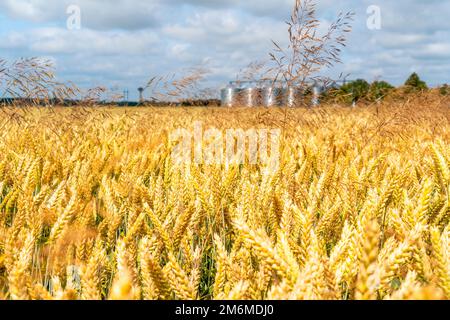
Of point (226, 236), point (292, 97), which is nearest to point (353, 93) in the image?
point (292, 97)

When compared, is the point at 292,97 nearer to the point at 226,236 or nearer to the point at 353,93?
the point at 226,236

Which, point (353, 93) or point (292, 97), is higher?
point (353, 93)

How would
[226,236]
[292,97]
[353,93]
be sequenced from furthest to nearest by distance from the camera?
1. [353,93]
2. [292,97]
3. [226,236]

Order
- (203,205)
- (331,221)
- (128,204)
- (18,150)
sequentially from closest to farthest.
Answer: (331,221) < (203,205) < (128,204) < (18,150)

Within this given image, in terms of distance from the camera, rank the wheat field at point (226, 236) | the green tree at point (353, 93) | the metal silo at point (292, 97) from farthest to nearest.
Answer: the green tree at point (353, 93), the metal silo at point (292, 97), the wheat field at point (226, 236)

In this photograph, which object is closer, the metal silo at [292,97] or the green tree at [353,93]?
the metal silo at [292,97]

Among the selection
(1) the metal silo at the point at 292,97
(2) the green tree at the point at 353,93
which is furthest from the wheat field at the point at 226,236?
(2) the green tree at the point at 353,93

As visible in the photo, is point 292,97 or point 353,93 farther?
point 353,93

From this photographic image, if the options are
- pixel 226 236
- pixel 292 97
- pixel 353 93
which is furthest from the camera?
pixel 353 93

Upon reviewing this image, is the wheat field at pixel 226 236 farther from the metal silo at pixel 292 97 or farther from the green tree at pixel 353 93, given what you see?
the green tree at pixel 353 93
